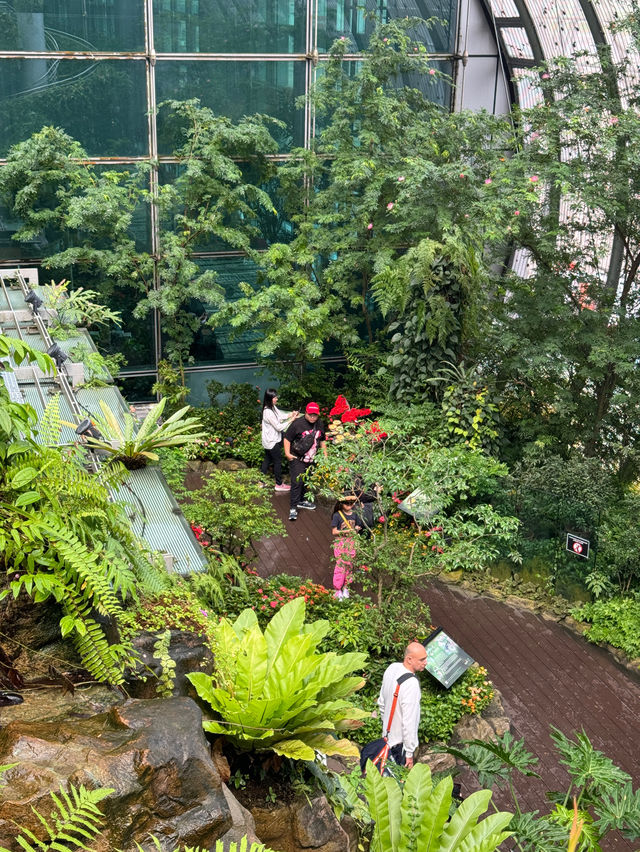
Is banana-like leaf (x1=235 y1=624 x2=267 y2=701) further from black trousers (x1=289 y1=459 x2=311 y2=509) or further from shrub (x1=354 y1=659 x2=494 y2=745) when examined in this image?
black trousers (x1=289 y1=459 x2=311 y2=509)

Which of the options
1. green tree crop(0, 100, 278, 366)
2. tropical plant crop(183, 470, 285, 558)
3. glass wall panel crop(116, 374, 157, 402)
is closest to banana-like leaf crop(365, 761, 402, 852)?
tropical plant crop(183, 470, 285, 558)

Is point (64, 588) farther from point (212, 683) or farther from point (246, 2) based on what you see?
point (246, 2)

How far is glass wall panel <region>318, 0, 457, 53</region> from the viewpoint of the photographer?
12195 millimetres

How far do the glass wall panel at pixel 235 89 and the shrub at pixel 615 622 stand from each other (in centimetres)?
760

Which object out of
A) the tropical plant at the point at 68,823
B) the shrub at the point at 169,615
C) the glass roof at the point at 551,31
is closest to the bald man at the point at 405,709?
the shrub at the point at 169,615

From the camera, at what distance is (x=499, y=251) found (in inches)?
455

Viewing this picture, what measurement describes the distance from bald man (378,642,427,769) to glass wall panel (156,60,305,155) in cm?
836

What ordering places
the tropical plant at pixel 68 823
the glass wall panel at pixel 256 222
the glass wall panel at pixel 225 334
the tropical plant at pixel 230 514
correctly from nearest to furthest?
the tropical plant at pixel 68 823, the tropical plant at pixel 230 514, the glass wall panel at pixel 256 222, the glass wall panel at pixel 225 334

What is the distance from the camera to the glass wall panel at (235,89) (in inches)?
465

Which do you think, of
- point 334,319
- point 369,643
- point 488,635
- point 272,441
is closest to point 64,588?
point 369,643

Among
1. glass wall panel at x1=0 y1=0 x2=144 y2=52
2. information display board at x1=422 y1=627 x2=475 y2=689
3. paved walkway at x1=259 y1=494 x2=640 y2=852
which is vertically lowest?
paved walkway at x1=259 y1=494 x2=640 y2=852

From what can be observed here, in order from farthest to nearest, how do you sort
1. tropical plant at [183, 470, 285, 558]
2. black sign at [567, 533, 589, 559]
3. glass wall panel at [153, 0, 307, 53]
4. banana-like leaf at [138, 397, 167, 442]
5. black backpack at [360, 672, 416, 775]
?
glass wall panel at [153, 0, 307, 53] < black sign at [567, 533, 589, 559] < tropical plant at [183, 470, 285, 558] < banana-like leaf at [138, 397, 167, 442] < black backpack at [360, 672, 416, 775]

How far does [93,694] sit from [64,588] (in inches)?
19.6

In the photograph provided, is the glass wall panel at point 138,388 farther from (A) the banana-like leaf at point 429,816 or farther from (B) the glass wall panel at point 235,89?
(A) the banana-like leaf at point 429,816
